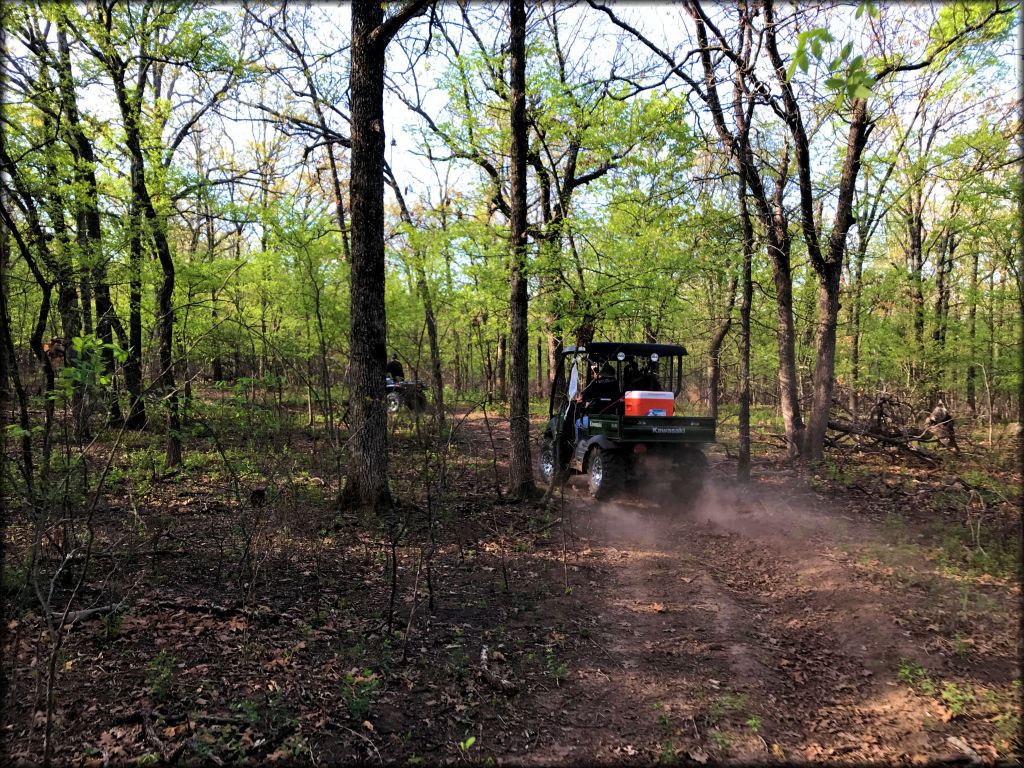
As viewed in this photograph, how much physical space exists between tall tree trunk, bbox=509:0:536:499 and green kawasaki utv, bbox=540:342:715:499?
0.54 metres

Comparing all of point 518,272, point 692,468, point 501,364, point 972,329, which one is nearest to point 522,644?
point 692,468

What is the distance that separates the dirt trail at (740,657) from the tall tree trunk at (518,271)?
1.61 meters

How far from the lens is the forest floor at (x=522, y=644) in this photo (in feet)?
Result: 9.35

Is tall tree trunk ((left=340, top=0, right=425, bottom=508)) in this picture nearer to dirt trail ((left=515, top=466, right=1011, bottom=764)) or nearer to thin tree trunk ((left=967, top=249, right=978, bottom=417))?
dirt trail ((left=515, top=466, right=1011, bottom=764))

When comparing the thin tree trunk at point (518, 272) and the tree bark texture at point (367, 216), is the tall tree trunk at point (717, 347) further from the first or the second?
the tree bark texture at point (367, 216)

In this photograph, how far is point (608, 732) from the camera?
3.05 metres

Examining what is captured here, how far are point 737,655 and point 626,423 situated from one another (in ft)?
13.4

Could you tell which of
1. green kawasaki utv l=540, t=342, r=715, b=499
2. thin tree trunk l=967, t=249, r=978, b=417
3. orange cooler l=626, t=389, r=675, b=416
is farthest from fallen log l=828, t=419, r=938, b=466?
thin tree trunk l=967, t=249, r=978, b=417

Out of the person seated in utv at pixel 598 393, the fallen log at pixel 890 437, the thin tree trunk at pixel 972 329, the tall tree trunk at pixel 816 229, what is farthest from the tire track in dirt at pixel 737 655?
the thin tree trunk at pixel 972 329

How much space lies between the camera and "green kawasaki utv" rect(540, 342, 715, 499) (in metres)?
7.80

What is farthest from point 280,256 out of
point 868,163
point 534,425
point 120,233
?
point 868,163

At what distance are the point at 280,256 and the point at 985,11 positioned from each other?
13918 mm

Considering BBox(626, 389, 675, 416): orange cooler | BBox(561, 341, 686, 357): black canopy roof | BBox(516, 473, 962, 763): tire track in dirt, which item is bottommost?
A: BBox(516, 473, 962, 763): tire track in dirt

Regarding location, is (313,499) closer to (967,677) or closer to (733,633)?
(733,633)
